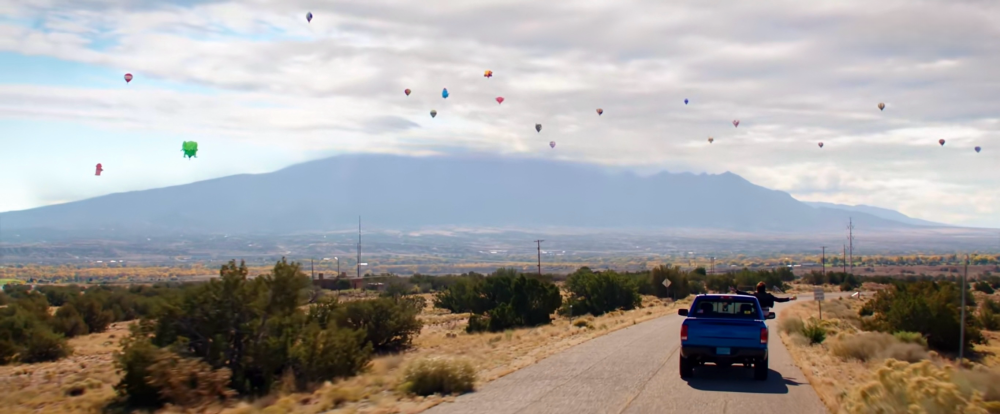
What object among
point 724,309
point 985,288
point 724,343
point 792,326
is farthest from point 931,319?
point 985,288

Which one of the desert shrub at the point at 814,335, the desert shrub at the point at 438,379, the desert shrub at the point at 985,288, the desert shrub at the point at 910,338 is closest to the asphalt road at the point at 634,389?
the desert shrub at the point at 438,379

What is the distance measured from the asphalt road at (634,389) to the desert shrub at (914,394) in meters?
1.76

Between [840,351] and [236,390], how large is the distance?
16.7 metres

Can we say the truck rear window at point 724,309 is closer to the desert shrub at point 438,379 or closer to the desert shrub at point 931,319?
the desert shrub at point 438,379

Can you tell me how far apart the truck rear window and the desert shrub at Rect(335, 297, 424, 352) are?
14615 millimetres

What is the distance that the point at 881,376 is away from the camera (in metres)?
11.7

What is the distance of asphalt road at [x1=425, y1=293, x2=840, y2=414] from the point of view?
534 inches

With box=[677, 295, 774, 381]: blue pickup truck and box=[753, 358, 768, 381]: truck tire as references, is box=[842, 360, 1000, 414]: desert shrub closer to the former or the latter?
box=[677, 295, 774, 381]: blue pickup truck

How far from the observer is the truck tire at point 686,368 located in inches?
672

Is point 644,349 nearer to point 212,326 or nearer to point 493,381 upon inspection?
point 493,381

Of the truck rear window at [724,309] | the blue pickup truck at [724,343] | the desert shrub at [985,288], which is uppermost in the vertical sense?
the truck rear window at [724,309]

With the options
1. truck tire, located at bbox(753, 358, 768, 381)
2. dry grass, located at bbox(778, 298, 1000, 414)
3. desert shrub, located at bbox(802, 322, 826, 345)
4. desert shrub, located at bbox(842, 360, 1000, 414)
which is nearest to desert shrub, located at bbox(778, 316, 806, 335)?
dry grass, located at bbox(778, 298, 1000, 414)

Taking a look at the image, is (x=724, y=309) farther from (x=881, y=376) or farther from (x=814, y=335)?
(x=814, y=335)

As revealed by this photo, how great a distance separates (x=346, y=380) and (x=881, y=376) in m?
11.9
